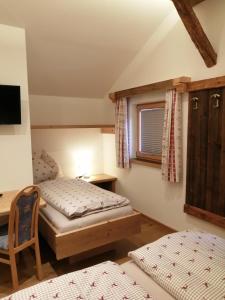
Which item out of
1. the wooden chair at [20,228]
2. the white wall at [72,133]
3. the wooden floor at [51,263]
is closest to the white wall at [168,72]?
the wooden floor at [51,263]

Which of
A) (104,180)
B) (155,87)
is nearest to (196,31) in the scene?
(155,87)

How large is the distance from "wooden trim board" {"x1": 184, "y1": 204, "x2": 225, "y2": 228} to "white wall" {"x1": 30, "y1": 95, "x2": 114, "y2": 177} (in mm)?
2166

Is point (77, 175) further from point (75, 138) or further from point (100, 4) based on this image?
point (100, 4)

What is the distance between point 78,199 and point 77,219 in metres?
0.35

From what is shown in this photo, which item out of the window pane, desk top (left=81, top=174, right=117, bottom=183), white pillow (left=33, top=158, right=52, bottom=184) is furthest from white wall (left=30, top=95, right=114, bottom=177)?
the window pane

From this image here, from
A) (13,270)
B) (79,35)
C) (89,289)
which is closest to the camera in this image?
(89,289)

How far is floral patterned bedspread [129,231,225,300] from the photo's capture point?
4.23 ft

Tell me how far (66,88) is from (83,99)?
0.50 m

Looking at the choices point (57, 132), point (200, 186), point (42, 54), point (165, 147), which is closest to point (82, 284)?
point (200, 186)

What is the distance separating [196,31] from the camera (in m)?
2.42

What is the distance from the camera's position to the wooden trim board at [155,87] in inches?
112

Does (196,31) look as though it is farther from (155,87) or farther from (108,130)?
(108,130)

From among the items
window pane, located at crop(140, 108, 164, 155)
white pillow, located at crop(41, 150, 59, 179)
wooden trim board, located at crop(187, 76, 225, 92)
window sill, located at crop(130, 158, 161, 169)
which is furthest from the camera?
white pillow, located at crop(41, 150, 59, 179)

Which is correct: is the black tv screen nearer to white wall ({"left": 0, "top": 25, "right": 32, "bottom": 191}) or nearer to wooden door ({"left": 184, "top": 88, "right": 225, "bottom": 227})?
white wall ({"left": 0, "top": 25, "right": 32, "bottom": 191})
